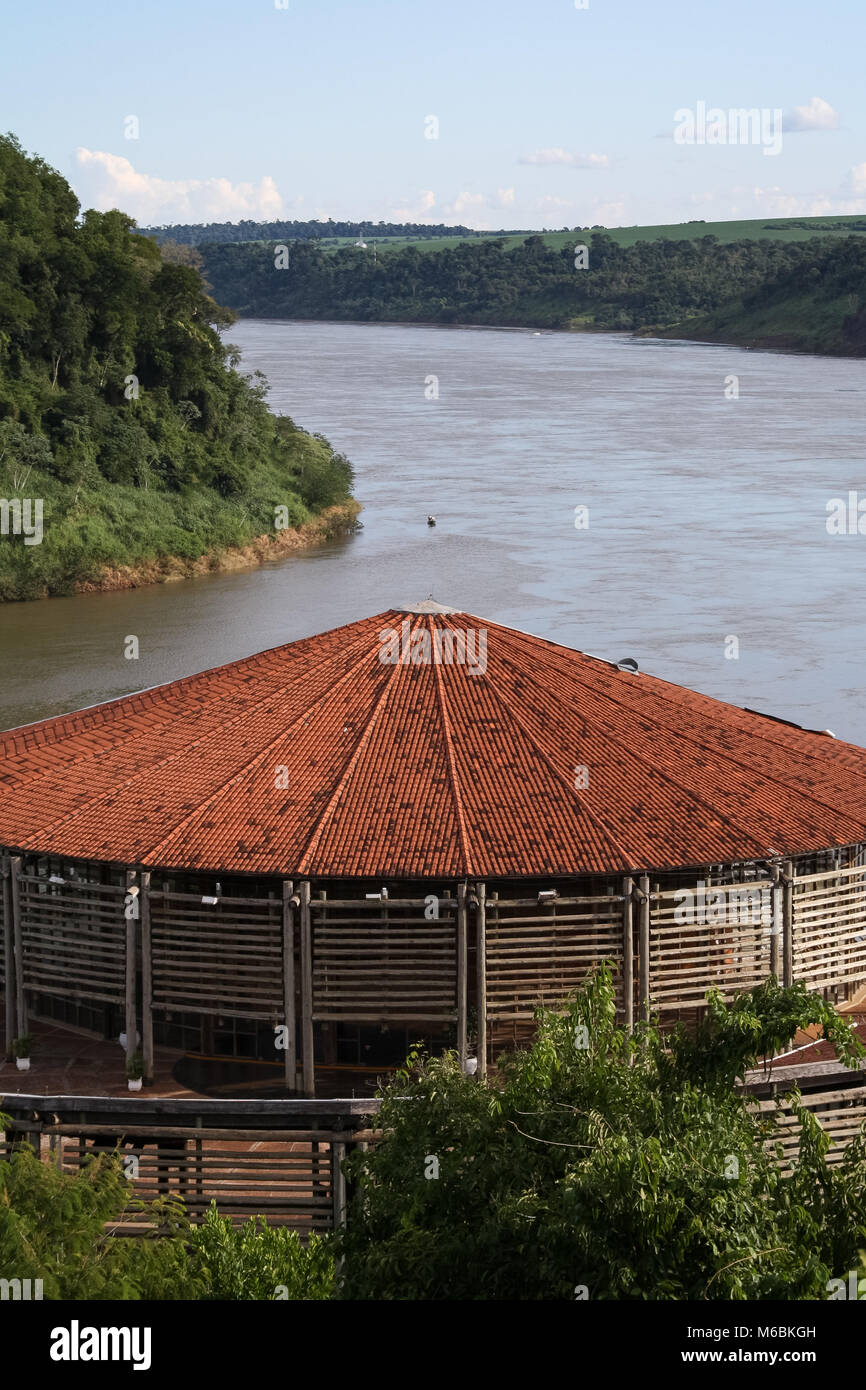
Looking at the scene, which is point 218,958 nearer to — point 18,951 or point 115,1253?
point 18,951

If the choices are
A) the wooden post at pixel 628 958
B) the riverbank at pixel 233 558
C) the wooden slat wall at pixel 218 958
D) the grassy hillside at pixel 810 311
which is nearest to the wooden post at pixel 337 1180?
the wooden slat wall at pixel 218 958

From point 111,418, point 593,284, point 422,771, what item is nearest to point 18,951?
point 422,771

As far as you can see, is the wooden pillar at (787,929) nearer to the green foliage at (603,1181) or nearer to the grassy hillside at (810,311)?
the green foliage at (603,1181)

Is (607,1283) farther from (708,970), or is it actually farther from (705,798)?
(705,798)

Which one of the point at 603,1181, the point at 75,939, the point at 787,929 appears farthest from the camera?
the point at 787,929

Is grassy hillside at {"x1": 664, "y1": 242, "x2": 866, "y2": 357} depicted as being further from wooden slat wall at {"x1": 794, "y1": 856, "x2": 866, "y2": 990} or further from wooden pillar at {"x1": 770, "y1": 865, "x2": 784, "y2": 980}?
wooden pillar at {"x1": 770, "y1": 865, "x2": 784, "y2": 980}

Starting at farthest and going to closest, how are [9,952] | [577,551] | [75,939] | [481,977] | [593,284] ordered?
[593,284]
[577,551]
[9,952]
[75,939]
[481,977]

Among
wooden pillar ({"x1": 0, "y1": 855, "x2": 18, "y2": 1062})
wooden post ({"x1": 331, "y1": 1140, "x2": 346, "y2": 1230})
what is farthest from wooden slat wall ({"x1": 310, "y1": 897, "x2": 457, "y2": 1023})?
wooden pillar ({"x1": 0, "y1": 855, "x2": 18, "y2": 1062})
